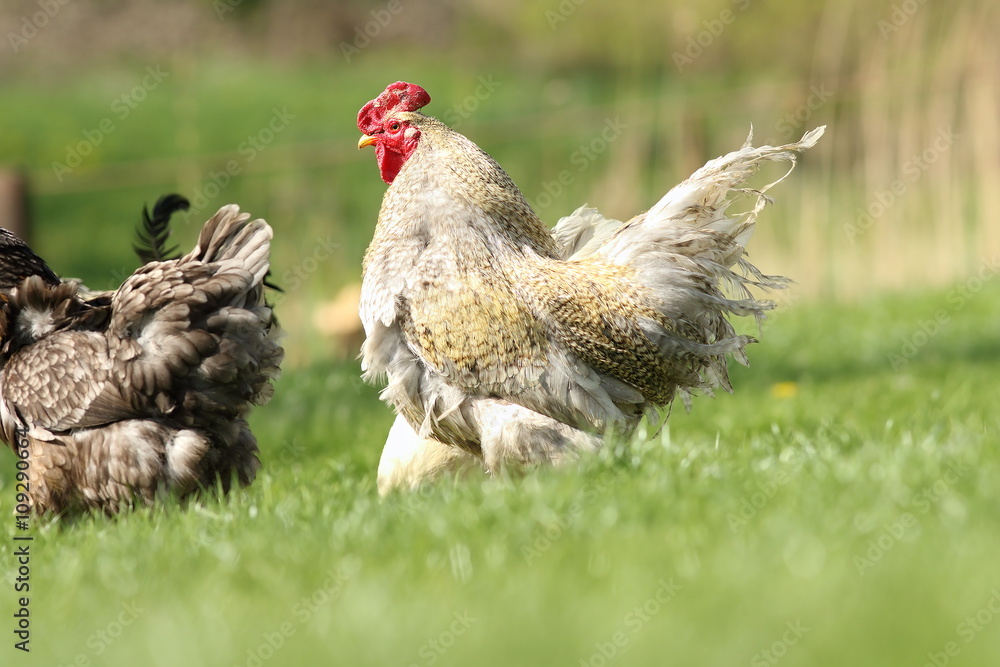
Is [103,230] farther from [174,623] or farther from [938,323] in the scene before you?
[174,623]

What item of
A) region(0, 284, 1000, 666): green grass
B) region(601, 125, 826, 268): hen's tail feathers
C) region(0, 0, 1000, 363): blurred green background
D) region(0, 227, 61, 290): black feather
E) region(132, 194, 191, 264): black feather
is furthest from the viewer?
region(0, 0, 1000, 363): blurred green background

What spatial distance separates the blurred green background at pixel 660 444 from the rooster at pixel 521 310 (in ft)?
0.99

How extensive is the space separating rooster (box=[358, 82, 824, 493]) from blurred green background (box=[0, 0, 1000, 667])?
30 cm

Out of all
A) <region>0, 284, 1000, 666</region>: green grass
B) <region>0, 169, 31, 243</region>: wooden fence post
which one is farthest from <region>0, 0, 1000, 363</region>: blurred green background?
<region>0, 284, 1000, 666</region>: green grass

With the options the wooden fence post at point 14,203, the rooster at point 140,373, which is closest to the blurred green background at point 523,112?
the wooden fence post at point 14,203

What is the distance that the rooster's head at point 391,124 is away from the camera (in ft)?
16.0

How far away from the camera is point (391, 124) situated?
193 inches

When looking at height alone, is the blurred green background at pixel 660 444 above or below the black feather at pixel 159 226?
below

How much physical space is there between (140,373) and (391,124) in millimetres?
1581

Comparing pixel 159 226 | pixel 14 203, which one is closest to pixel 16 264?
pixel 159 226

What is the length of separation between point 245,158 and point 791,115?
645 centimetres

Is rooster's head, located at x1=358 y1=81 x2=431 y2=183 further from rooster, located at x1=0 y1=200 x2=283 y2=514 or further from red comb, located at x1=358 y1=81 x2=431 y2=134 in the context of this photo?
rooster, located at x1=0 y1=200 x2=283 y2=514

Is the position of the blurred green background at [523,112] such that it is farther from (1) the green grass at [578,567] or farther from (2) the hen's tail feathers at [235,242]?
(1) the green grass at [578,567]

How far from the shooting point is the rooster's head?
16.0ft
